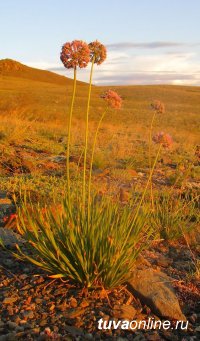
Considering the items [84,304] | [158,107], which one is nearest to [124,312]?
[84,304]

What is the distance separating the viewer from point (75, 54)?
11.1ft

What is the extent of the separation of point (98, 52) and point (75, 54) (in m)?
0.21

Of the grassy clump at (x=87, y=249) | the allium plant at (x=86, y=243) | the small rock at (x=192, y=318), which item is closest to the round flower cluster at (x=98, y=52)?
the allium plant at (x=86, y=243)

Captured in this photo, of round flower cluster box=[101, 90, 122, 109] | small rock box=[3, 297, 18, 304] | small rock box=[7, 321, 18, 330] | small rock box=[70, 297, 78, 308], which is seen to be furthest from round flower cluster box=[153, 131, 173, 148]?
small rock box=[7, 321, 18, 330]

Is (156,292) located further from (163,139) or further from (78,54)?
(78,54)

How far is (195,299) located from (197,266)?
594mm

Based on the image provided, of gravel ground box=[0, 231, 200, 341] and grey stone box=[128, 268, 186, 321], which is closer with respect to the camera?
gravel ground box=[0, 231, 200, 341]

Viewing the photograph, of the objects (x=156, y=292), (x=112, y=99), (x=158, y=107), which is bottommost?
(x=156, y=292)

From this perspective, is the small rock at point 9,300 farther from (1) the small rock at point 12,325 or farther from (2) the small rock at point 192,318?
(2) the small rock at point 192,318

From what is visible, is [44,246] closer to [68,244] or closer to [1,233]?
[68,244]

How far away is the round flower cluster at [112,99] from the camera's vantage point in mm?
3711

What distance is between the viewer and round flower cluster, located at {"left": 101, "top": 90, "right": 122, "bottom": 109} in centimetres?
371

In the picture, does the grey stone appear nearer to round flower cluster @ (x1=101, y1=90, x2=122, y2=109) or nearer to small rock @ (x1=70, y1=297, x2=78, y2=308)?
small rock @ (x1=70, y1=297, x2=78, y2=308)

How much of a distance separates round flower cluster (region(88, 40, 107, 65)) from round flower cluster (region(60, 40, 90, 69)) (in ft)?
0.25
